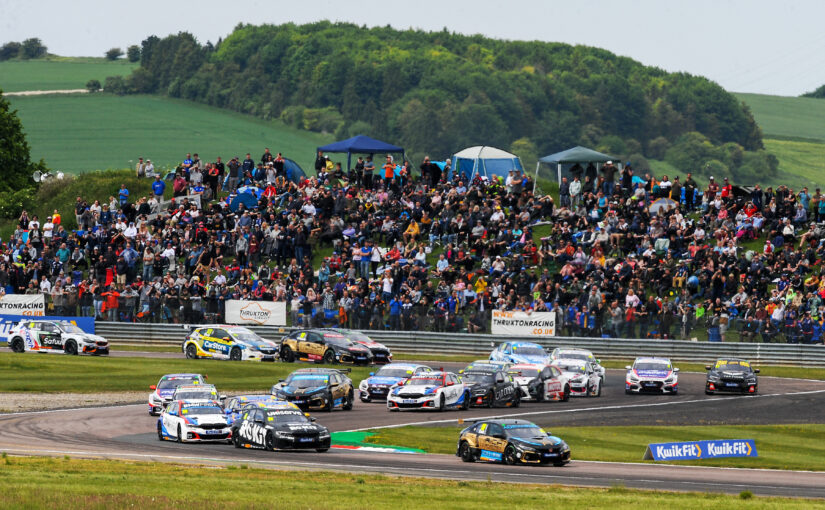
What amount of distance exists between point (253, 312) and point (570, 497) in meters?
32.9

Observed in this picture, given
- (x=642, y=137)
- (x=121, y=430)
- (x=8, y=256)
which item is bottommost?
(x=121, y=430)

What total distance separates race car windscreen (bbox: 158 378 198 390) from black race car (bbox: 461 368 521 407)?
829 cm

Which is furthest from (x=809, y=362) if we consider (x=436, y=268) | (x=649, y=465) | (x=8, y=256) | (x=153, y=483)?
(x=8, y=256)

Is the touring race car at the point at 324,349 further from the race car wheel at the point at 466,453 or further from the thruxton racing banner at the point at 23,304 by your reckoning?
the race car wheel at the point at 466,453

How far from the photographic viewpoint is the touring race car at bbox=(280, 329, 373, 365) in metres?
47.8

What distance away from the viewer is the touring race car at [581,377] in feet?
136

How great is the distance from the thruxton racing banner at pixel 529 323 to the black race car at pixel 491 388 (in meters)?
10.3

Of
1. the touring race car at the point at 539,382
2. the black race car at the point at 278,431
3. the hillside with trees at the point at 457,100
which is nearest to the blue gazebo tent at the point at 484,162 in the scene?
the touring race car at the point at 539,382

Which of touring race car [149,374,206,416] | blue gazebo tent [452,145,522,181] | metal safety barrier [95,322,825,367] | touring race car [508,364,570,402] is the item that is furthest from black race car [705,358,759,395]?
blue gazebo tent [452,145,522,181]

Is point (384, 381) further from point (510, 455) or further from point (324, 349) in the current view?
point (510, 455)

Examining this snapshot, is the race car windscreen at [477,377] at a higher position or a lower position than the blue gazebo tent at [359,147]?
lower

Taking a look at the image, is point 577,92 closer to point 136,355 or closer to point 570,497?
point 136,355

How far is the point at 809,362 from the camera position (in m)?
46.8

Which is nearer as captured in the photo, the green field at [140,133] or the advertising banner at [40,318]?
the advertising banner at [40,318]
